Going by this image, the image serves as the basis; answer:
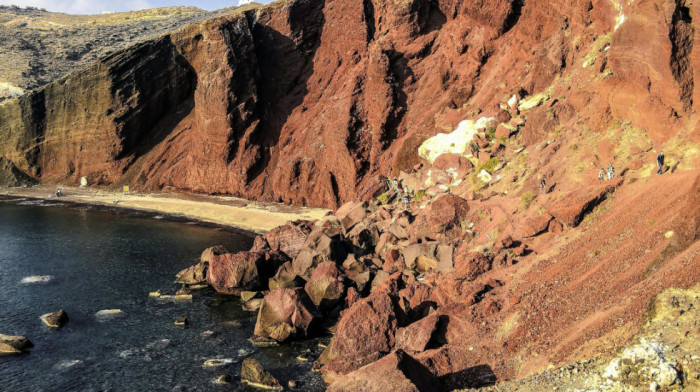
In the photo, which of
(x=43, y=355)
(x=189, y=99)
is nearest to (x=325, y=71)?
(x=189, y=99)

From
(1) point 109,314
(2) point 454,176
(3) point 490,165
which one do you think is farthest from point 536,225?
(1) point 109,314

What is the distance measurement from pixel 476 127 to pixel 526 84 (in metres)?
4.50

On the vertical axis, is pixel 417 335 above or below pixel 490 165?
below

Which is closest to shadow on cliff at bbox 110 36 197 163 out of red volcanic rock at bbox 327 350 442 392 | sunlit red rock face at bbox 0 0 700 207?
sunlit red rock face at bbox 0 0 700 207

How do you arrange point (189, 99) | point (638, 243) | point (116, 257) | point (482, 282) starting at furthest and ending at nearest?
point (189, 99)
point (116, 257)
point (482, 282)
point (638, 243)

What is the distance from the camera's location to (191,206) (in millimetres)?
55719

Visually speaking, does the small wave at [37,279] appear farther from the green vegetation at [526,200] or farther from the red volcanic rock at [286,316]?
the green vegetation at [526,200]

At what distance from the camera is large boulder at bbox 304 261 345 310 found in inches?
1025

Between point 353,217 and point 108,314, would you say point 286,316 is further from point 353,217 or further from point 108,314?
point 353,217

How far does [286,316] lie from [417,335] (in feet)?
22.8

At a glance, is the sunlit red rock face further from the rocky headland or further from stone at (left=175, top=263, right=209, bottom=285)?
stone at (left=175, top=263, right=209, bottom=285)

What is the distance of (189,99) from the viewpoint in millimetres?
69062

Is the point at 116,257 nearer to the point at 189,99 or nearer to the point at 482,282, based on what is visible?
the point at 482,282

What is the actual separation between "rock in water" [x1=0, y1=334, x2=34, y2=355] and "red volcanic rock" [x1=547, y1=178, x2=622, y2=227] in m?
23.7
